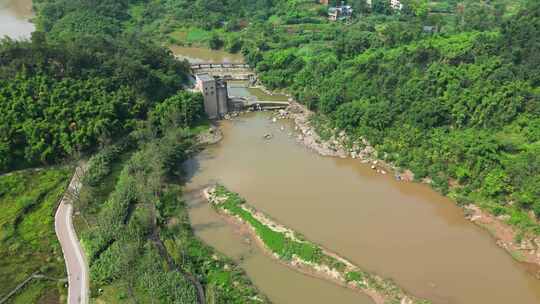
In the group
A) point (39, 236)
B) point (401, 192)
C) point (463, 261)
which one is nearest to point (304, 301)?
point (463, 261)

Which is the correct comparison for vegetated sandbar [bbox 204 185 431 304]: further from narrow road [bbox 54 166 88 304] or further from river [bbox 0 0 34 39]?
river [bbox 0 0 34 39]

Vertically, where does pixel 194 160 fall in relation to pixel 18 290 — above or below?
above

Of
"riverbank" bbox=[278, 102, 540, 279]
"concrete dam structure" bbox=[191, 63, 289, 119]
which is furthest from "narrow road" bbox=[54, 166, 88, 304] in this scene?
"riverbank" bbox=[278, 102, 540, 279]

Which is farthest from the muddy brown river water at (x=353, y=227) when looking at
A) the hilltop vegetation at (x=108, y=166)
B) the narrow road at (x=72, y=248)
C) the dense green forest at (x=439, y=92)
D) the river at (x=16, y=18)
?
the river at (x=16, y=18)

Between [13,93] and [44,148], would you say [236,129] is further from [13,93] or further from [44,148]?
[13,93]

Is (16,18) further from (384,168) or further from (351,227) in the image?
(351,227)

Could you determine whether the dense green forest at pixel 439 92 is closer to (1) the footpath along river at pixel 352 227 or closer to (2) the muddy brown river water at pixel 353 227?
(1) the footpath along river at pixel 352 227
